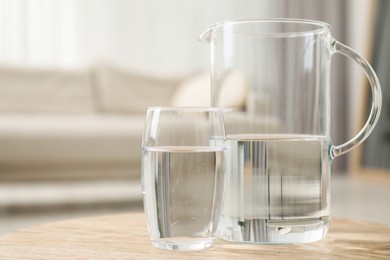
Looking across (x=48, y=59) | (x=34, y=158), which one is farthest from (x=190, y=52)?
(x=34, y=158)

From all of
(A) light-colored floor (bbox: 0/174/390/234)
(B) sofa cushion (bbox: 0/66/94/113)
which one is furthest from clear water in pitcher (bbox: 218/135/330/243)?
(B) sofa cushion (bbox: 0/66/94/113)

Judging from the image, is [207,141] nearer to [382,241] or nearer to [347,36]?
[382,241]

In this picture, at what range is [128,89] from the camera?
3.63 m

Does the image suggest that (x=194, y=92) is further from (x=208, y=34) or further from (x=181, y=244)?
(x=181, y=244)

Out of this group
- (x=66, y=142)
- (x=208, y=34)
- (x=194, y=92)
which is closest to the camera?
(x=208, y=34)

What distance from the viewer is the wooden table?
0.57m

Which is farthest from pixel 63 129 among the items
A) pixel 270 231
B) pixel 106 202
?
pixel 270 231

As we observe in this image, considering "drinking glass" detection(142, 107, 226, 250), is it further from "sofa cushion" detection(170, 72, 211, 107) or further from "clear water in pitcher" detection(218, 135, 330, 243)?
"sofa cushion" detection(170, 72, 211, 107)

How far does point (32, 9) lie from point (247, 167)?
3705mm

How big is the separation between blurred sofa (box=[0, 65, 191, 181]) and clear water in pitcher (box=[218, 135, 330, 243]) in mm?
2031

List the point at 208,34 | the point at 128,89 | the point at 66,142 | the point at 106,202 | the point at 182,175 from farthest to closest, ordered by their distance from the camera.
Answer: the point at 128,89
the point at 106,202
the point at 66,142
the point at 208,34
the point at 182,175

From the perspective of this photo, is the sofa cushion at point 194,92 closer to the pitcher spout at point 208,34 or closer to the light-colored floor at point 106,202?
the light-colored floor at point 106,202

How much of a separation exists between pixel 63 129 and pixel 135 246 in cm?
208

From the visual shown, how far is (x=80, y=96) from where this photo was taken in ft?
11.5
